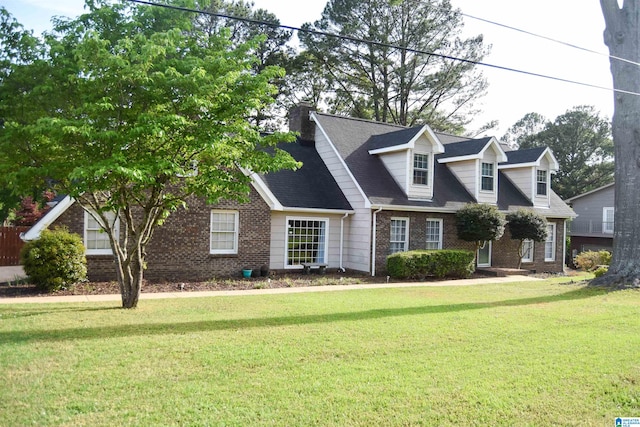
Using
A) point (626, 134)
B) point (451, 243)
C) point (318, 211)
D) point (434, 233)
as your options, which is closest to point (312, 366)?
point (318, 211)

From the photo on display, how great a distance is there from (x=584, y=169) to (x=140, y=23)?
5241cm

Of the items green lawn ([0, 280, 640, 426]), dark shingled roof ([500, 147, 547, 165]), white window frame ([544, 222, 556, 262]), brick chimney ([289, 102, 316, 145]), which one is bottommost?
green lawn ([0, 280, 640, 426])

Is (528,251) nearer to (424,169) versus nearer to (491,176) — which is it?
(491,176)

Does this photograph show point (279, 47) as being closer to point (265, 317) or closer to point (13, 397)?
point (265, 317)

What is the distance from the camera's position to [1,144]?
931cm

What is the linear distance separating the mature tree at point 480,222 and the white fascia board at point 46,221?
1409 cm

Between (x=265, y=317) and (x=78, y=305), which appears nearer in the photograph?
(x=265, y=317)

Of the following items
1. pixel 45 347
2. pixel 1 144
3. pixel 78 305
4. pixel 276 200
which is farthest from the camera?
pixel 276 200

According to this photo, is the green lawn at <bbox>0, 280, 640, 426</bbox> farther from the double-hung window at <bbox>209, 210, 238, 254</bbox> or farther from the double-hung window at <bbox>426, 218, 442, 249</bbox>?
the double-hung window at <bbox>426, 218, 442, 249</bbox>

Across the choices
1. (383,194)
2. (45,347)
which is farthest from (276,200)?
(45,347)

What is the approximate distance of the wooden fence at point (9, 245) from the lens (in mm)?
21000

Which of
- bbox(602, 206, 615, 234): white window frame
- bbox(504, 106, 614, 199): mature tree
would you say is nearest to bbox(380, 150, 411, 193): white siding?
bbox(602, 206, 615, 234): white window frame

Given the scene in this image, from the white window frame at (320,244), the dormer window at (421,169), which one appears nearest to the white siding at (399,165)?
the dormer window at (421,169)

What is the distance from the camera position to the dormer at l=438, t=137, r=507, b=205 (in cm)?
2209
